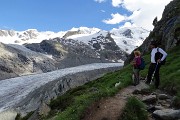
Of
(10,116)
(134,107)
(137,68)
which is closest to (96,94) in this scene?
(134,107)

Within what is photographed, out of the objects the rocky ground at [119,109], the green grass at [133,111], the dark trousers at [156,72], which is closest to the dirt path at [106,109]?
the rocky ground at [119,109]

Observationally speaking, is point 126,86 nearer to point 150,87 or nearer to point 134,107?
point 150,87

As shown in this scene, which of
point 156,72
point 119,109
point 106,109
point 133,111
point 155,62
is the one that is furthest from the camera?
point 155,62

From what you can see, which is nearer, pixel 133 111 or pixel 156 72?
pixel 133 111

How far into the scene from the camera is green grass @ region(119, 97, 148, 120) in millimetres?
17367

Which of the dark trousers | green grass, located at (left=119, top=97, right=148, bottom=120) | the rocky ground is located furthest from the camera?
the dark trousers

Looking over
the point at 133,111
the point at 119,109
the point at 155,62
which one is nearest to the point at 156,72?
the point at 155,62

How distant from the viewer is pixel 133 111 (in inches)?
696

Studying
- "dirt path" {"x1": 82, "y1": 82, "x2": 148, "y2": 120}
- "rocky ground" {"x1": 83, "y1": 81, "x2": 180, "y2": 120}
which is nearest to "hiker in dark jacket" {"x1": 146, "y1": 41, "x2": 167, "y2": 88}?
"rocky ground" {"x1": 83, "y1": 81, "x2": 180, "y2": 120}

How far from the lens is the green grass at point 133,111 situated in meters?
17.4

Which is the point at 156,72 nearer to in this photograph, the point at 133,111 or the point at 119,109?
the point at 119,109

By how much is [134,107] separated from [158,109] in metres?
2.38

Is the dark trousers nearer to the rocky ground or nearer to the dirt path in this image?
the rocky ground

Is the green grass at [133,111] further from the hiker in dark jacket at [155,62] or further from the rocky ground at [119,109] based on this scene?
the hiker in dark jacket at [155,62]
